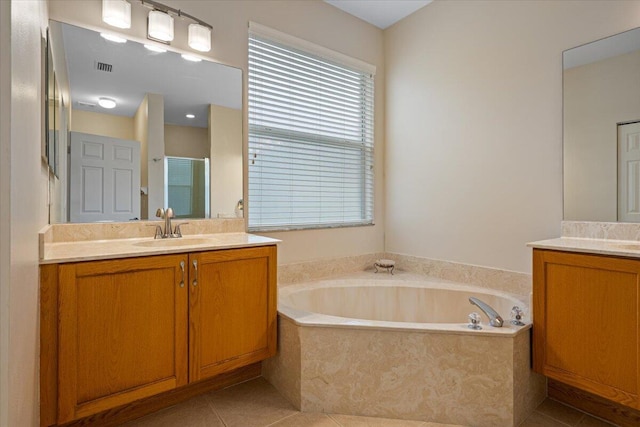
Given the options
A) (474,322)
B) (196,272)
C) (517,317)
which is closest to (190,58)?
(196,272)

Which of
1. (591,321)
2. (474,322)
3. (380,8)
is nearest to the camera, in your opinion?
(591,321)

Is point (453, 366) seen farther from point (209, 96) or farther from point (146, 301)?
point (209, 96)

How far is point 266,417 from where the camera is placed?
175 centimetres

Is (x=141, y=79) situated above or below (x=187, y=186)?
above

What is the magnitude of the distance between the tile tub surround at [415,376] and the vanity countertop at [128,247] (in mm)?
576

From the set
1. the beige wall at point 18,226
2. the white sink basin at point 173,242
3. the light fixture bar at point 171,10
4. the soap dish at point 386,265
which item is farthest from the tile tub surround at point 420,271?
the light fixture bar at point 171,10

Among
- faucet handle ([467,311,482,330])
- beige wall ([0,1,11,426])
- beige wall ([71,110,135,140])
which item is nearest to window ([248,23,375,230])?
beige wall ([71,110,135,140])

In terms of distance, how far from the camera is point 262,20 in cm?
239

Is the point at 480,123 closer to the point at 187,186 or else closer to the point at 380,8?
the point at 380,8

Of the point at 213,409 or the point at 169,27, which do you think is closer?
the point at 213,409

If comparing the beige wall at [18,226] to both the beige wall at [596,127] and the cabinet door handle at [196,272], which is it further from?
the beige wall at [596,127]

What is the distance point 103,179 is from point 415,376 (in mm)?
1974

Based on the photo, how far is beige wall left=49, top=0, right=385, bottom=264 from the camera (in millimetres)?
1937

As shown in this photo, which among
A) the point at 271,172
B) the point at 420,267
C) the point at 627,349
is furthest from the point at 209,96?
the point at 627,349
